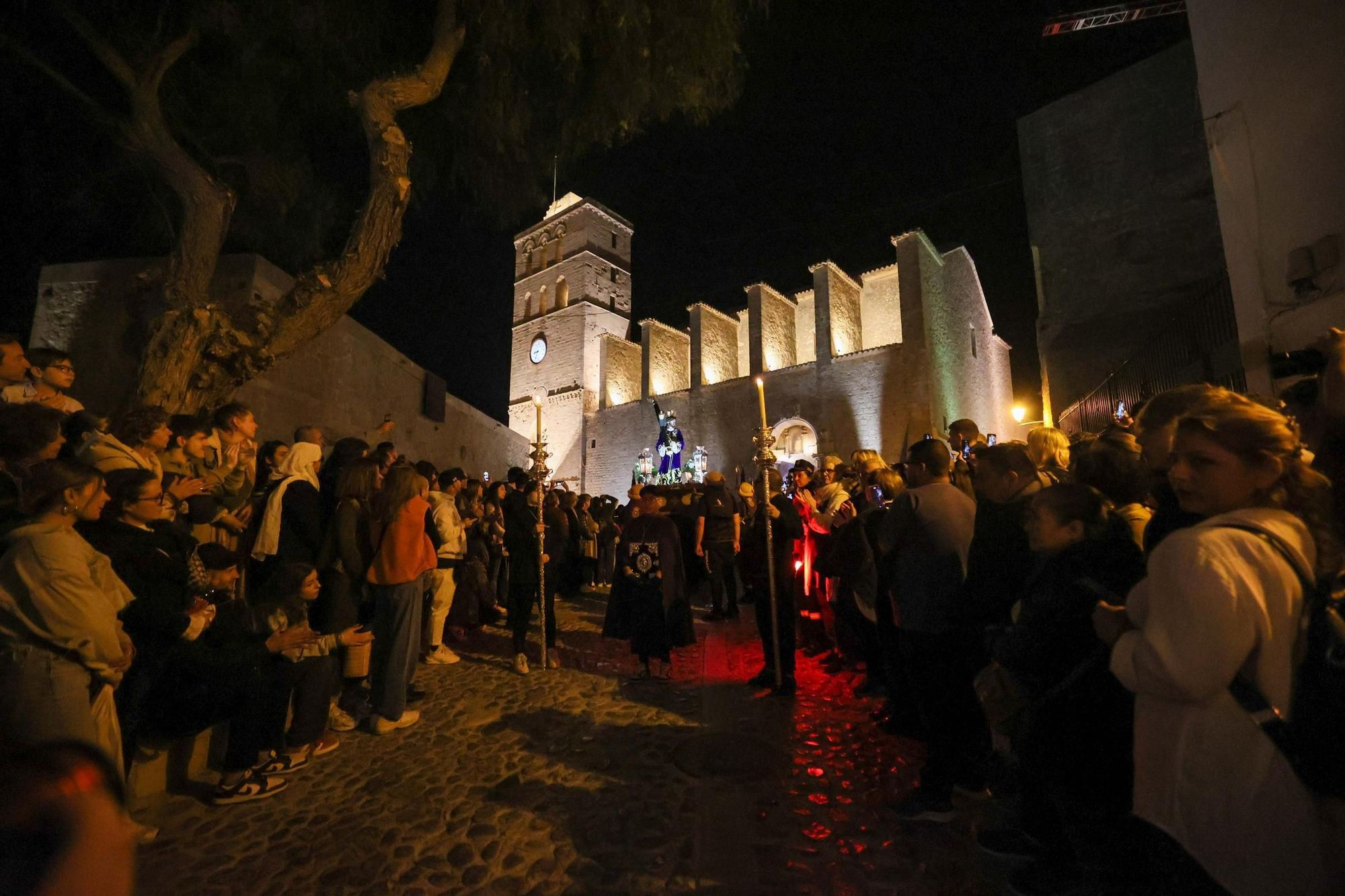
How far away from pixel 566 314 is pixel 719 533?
29472 millimetres

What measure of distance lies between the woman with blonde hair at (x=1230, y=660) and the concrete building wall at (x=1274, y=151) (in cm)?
479

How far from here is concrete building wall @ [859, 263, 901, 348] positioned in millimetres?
28312

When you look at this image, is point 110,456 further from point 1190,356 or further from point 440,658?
point 1190,356

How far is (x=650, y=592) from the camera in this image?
17.4 ft

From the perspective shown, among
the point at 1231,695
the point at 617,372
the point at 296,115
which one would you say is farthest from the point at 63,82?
the point at 617,372

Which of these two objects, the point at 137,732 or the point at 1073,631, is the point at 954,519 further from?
the point at 137,732

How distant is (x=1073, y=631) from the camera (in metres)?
2.07

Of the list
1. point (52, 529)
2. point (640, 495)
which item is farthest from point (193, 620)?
point (640, 495)

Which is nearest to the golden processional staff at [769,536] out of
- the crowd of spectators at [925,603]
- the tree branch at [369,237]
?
the crowd of spectators at [925,603]

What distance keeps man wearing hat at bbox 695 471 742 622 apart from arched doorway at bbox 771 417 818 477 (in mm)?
18376

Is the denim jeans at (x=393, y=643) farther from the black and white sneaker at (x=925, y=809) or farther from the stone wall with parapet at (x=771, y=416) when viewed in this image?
the stone wall with parapet at (x=771, y=416)

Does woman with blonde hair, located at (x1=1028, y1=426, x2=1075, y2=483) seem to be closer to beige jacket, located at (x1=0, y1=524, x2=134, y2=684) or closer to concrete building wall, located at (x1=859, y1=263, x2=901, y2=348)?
beige jacket, located at (x1=0, y1=524, x2=134, y2=684)

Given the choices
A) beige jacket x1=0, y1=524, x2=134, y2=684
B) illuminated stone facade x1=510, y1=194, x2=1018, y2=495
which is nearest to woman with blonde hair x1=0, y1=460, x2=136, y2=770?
beige jacket x1=0, y1=524, x2=134, y2=684

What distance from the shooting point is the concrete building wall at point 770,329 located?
2767 cm
